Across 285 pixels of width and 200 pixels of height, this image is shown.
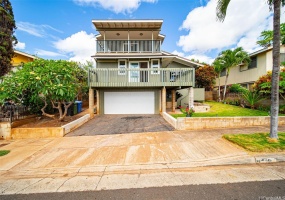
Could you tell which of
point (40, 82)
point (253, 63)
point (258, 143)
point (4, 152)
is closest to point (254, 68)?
point (253, 63)

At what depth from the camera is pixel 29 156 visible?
4.84 metres

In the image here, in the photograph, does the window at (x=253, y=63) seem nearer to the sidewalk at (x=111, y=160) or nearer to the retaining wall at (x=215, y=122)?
the retaining wall at (x=215, y=122)

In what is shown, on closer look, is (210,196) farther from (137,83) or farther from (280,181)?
(137,83)

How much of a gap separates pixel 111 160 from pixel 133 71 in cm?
949

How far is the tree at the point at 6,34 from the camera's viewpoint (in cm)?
1049

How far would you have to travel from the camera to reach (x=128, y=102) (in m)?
13.1

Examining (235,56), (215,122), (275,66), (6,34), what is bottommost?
(215,122)

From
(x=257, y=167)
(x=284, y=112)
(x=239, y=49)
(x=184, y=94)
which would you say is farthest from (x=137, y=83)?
(x=239, y=49)

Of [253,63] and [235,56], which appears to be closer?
[235,56]

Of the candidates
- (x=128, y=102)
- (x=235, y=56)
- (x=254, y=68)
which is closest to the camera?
(x=128, y=102)

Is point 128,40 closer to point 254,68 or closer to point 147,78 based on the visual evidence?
point 147,78

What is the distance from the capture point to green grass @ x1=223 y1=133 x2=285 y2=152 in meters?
4.68

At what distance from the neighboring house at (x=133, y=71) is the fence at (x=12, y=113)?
5423mm

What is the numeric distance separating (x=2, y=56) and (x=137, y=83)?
36.7 feet
